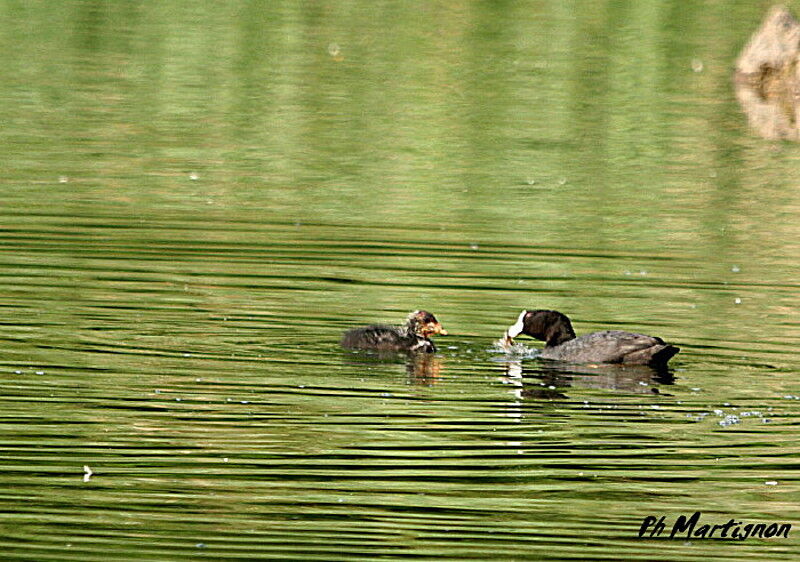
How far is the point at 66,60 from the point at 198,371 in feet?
63.7

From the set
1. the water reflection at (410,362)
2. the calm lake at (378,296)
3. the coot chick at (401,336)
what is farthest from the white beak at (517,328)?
the water reflection at (410,362)

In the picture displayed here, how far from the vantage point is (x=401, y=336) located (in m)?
12.8

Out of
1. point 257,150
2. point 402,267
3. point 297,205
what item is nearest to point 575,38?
point 257,150

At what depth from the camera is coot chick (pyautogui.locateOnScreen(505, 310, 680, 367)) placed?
12.4 metres

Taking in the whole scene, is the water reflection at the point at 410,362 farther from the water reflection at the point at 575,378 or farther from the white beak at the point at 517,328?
the white beak at the point at 517,328

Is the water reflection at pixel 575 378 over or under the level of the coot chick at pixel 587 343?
under

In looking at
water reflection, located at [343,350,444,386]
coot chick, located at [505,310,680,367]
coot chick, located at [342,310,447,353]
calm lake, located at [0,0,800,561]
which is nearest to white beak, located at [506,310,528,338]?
coot chick, located at [505,310,680,367]

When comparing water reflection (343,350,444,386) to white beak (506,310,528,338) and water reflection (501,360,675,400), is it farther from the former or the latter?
white beak (506,310,528,338)

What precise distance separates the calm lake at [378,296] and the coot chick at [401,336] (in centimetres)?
13

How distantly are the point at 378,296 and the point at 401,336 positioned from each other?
1890 millimetres

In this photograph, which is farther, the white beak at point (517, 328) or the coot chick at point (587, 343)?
the white beak at point (517, 328)

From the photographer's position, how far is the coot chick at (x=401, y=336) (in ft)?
41.5

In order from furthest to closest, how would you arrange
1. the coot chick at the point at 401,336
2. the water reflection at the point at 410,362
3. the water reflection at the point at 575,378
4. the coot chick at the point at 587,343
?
the coot chick at the point at 401,336 < the coot chick at the point at 587,343 < the water reflection at the point at 410,362 < the water reflection at the point at 575,378

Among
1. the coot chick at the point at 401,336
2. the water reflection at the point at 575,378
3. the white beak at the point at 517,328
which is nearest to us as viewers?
the water reflection at the point at 575,378
